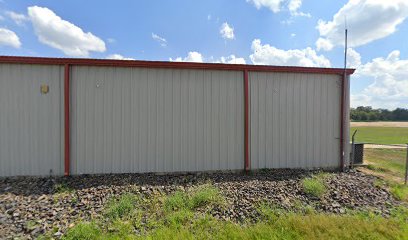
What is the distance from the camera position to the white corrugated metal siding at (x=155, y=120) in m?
5.89

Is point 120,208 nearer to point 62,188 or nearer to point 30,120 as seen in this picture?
point 62,188

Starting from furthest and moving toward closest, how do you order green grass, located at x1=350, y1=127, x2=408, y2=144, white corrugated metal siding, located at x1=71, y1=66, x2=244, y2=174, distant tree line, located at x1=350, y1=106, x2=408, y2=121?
distant tree line, located at x1=350, y1=106, x2=408, y2=121 → green grass, located at x1=350, y1=127, x2=408, y2=144 → white corrugated metal siding, located at x1=71, y1=66, x2=244, y2=174

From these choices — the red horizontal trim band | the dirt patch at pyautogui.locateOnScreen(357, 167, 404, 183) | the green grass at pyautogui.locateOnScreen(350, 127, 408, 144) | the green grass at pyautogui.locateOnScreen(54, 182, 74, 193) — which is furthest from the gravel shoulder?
the green grass at pyautogui.locateOnScreen(350, 127, 408, 144)

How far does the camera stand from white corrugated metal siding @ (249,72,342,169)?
21.2ft

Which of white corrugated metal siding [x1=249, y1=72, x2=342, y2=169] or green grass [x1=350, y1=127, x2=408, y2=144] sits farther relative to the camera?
green grass [x1=350, y1=127, x2=408, y2=144]

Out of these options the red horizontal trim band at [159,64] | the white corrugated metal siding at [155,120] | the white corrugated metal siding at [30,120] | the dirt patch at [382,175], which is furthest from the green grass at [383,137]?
the white corrugated metal siding at [30,120]

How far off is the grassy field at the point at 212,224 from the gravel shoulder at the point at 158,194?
0.27 m

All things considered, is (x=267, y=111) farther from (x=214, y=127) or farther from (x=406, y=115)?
(x=406, y=115)

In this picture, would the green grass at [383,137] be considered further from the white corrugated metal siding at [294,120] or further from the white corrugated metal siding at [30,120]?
the white corrugated metal siding at [30,120]

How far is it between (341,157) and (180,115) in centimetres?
516

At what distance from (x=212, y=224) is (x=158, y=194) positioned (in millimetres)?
1640

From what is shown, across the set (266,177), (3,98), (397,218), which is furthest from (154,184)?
(397,218)

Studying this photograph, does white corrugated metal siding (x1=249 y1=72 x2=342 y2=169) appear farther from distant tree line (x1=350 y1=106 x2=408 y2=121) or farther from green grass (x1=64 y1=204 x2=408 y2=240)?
distant tree line (x1=350 y1=106 x2=408 y2=121)

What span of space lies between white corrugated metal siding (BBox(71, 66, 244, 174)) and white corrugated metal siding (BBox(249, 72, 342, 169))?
55 centimetres
